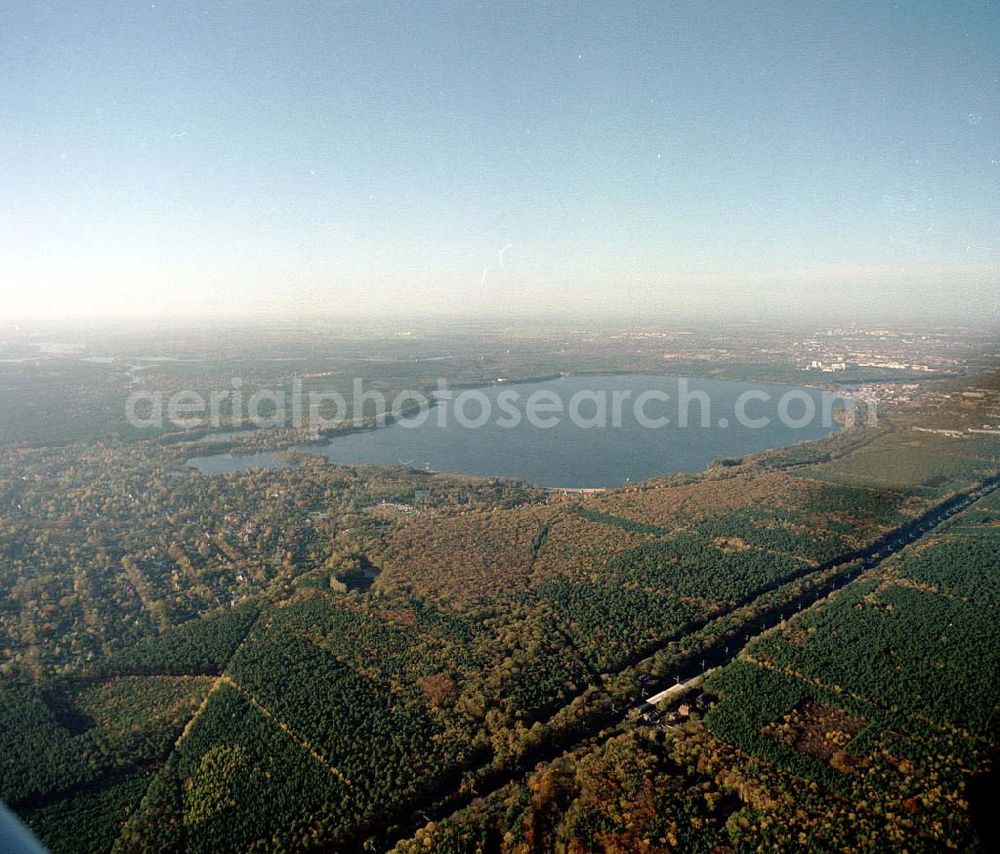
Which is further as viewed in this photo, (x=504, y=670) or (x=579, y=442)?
(x=579, y=442)

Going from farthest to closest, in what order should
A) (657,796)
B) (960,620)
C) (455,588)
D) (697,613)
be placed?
(455,588)
(697,613)
(960,620)
(657,796)

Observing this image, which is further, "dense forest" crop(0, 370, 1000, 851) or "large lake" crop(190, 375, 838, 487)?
"large lake" crop(190, 375, 838, 487)

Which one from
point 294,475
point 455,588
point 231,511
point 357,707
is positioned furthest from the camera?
point 294,475

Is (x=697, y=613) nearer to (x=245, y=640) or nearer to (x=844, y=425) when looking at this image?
(x=245, y=640)

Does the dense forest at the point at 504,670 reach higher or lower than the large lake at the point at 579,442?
lower

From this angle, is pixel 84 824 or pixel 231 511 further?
pixel 231 511

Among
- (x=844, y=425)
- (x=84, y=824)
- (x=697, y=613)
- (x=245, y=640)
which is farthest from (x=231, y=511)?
(x=844, y=425)

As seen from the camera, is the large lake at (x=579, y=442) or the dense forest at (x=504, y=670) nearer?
the dense forest at (x=504, y=670)

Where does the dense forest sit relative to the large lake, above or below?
below
